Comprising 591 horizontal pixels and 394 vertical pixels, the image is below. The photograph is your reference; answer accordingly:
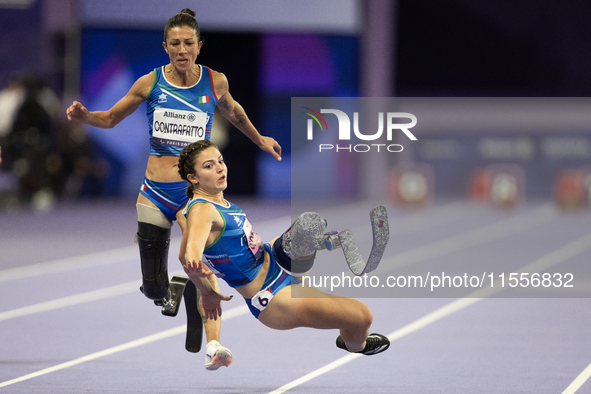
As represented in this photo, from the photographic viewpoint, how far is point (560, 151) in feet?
68.0

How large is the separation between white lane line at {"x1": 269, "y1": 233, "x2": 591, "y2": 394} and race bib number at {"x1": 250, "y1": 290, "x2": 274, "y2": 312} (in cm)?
65

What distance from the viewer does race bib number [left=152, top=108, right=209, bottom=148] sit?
4.95m

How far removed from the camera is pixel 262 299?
4.60 metres

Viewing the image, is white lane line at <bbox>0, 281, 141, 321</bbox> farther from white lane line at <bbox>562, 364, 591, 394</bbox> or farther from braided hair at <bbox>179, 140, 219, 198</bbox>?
white lane line at <bbox>562, 364, 591, 394</bbox>

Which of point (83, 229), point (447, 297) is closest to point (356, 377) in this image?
point (447, 297)

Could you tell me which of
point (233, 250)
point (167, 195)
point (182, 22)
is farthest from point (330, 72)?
point (233, 250)

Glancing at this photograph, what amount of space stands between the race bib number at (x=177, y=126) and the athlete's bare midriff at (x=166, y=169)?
11 cm

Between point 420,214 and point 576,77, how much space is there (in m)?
8.17

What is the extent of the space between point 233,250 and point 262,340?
2295mm

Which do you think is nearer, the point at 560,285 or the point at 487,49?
the point at 560,285

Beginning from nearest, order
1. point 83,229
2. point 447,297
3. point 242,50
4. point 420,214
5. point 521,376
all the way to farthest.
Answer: point 521,376 → point 447,297 → point 83,229 → point 420,214 → point 242,50

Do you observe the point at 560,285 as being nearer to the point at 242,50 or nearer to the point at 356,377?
the point at 356,377

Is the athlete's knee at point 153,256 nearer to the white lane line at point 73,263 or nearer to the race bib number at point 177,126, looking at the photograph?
the race bib number at point 177,126

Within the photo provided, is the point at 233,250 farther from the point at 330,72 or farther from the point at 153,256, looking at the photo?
the point at 330,72
